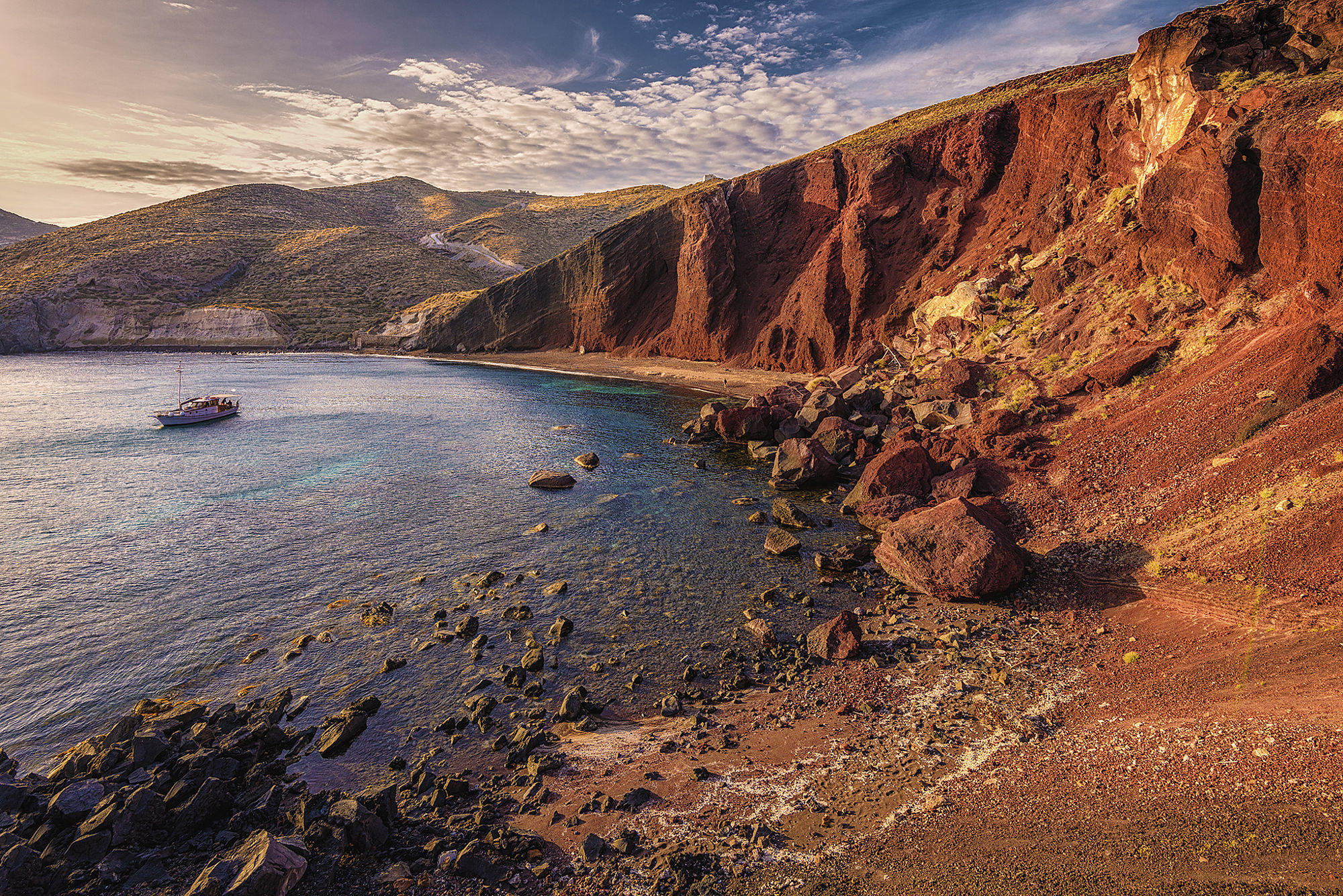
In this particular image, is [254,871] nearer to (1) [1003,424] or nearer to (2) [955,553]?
(2) [955,553]

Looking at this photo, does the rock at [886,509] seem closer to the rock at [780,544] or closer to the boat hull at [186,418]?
the rock at [780,544]

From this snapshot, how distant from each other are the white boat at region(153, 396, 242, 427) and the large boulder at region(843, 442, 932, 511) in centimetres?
4793

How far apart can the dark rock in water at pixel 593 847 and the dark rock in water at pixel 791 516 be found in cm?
1527

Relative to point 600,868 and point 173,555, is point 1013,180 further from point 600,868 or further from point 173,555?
point 173,555

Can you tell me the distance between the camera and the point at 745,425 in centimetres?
3528

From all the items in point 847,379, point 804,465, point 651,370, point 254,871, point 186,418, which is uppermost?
point 651,370

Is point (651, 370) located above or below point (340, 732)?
above

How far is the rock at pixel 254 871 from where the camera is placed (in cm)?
742

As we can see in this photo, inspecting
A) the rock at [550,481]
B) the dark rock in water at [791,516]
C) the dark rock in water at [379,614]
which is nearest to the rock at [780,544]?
the dark rock in water at [791,516]

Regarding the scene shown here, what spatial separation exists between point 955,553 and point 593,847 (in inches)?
477

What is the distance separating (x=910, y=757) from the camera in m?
9.96

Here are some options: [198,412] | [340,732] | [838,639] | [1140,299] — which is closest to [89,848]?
[340,732]

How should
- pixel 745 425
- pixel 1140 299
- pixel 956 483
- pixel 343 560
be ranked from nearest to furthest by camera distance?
pixel 343 560 < pixel 956 483 < pixel 1140 299 < pixel 745 425

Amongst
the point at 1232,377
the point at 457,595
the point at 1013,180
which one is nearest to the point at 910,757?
the point at 457,595
